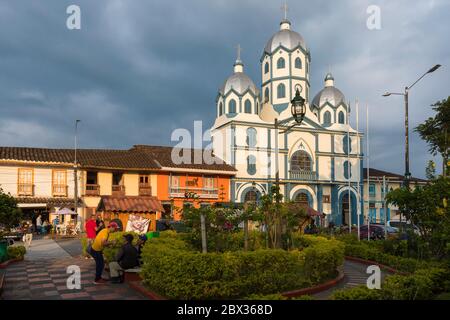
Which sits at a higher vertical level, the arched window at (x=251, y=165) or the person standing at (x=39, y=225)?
the arched window at (x=251, y=165)

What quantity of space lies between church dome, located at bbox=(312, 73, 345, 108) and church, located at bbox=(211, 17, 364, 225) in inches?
4.2

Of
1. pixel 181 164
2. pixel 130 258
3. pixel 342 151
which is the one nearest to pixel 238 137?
pixel 181 164

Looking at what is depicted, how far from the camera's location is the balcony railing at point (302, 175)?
42281 mm

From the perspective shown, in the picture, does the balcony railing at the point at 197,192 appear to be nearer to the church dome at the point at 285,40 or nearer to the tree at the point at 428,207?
the church dome at the point at 285,40

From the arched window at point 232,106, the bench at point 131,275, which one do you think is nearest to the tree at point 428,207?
the bench at point 131,275

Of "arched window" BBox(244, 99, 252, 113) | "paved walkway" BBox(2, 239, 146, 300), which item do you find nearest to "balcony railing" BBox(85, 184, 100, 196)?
"paved walkway" BBox(2, 239, 146, 300)

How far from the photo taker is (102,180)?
32656 mm

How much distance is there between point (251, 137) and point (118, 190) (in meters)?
13.7

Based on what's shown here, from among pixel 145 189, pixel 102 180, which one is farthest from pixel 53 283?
pixel 145 189

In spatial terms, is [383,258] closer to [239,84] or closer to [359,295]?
[359,295]

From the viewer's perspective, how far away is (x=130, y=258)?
11133 mm

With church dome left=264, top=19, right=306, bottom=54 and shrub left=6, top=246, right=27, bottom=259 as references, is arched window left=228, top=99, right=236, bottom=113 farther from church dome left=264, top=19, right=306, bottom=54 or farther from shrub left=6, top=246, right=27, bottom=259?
shrub left=6, top=246, right=27, bottom=259
